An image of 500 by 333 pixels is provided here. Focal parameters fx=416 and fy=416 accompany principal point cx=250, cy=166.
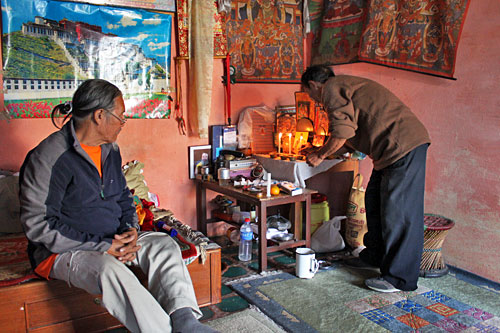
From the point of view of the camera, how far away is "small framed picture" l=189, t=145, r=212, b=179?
3.89m

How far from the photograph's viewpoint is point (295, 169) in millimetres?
3479

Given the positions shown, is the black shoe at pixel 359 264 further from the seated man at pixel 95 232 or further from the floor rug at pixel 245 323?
the seated man at pixel 95 232

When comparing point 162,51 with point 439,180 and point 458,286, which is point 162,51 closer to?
point 439,180

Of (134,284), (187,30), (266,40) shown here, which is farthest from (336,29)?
(134,284)

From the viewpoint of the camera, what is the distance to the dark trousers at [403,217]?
2693 mm

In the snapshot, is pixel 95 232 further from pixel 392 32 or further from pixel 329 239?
pixel 392 32

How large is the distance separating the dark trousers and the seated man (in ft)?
4.71

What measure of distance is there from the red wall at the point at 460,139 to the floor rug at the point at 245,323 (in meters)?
1.68

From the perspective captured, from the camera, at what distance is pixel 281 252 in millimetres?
3652

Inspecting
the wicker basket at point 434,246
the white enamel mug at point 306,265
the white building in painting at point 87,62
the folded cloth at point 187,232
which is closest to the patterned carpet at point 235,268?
the white enamel mug at point 306,265

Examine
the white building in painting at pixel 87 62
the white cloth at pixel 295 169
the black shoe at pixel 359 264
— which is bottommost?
the black shoe at pixel 359 264

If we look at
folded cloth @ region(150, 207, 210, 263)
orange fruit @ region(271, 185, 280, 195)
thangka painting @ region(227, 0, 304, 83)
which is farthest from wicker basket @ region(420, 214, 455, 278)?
thangka painting @ region(227, 0, 304, 83)

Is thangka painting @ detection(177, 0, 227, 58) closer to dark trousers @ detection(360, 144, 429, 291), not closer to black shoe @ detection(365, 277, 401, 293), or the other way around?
dark trousers @ detection(360, 144, 429, 291)

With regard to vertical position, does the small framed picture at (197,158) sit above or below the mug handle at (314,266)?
above
